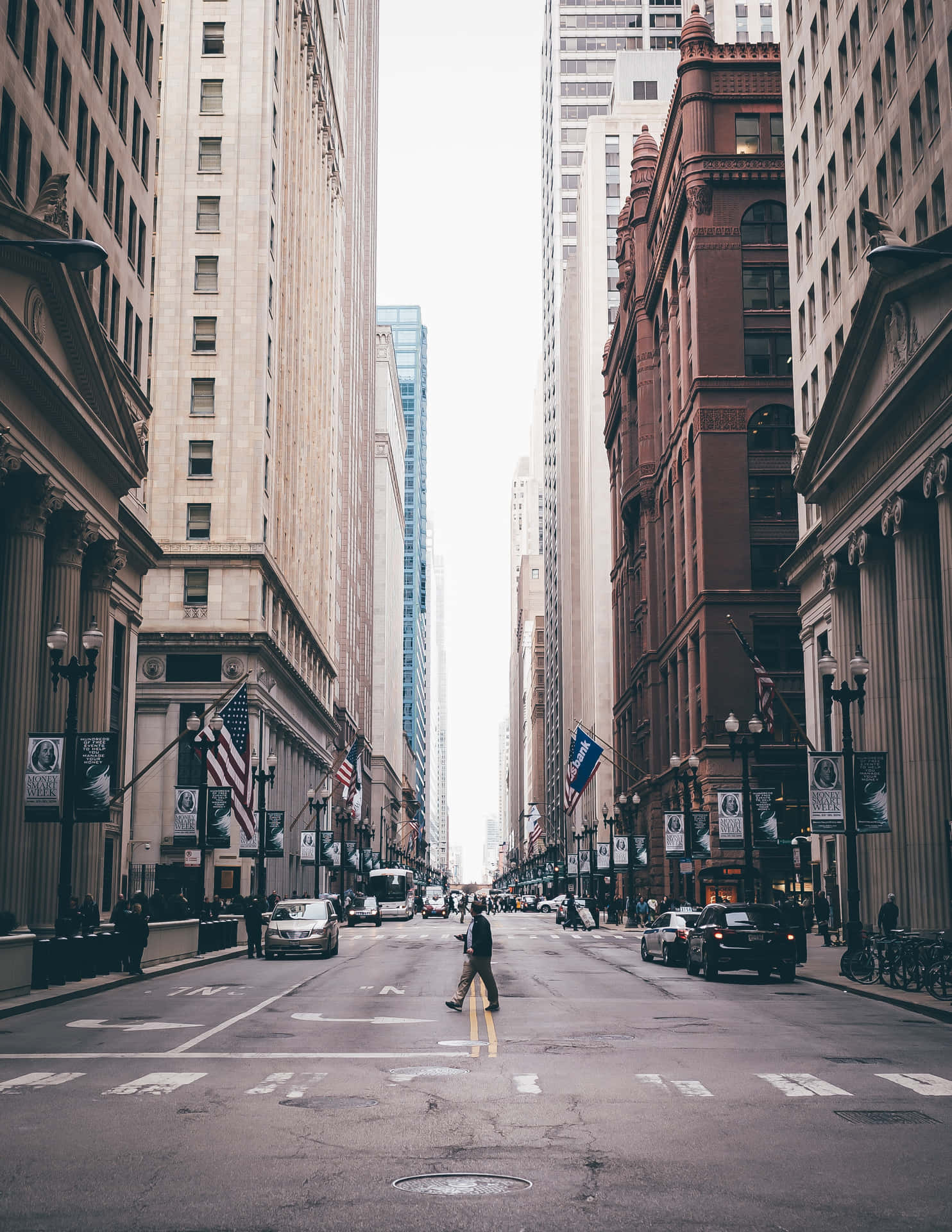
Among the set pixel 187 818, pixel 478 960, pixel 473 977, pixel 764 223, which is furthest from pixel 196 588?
pixel 478 960

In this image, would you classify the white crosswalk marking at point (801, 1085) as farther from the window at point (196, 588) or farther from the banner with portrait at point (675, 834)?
the window at point (196, 588)

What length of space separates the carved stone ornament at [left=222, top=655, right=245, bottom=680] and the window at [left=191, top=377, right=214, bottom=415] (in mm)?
14198

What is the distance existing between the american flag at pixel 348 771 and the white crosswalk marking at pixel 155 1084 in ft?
184

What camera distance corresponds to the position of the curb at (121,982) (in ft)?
80.2

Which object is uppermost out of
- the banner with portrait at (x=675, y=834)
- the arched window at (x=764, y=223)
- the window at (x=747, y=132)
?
the window at (x=747, y=132)

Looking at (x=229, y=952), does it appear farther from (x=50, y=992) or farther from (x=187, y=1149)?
(x=187, y=1149)

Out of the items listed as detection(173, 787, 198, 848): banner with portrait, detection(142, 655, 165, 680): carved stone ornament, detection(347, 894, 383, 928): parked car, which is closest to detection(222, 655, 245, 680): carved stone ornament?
detection(142, 655, 165, 680): carved stone ornament

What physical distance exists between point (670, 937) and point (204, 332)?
5137cm

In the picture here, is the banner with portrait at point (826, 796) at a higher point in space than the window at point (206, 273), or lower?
lower

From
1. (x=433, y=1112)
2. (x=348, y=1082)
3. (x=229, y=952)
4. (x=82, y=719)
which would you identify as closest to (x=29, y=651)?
(x=82, y=719)

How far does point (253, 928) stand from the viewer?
150 feet

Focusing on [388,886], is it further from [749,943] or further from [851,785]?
[749,943]

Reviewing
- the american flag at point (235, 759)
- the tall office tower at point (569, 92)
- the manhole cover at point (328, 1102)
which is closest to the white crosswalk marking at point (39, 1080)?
the manhole cover at point (328, 1102)

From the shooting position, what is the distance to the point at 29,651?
38375mm
